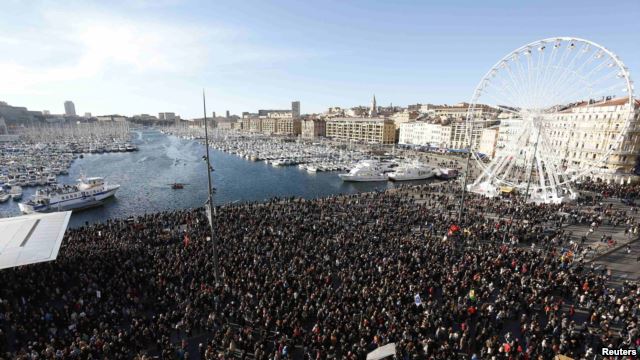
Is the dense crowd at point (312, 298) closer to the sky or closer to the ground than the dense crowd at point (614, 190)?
closer to the ground

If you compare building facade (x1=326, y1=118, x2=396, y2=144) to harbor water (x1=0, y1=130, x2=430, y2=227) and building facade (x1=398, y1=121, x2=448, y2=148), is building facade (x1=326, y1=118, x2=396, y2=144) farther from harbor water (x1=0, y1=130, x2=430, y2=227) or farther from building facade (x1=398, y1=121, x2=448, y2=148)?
harbor water (x1=0, y1=130, x2=430, y2=227)

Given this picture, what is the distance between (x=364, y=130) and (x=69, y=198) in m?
112

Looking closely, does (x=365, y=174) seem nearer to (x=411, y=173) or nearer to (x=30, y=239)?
(x=411, y=173)

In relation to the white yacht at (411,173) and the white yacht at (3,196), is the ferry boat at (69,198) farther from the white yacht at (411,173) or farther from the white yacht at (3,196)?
the white yacht at (411,173)

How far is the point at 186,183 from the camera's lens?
64.8m

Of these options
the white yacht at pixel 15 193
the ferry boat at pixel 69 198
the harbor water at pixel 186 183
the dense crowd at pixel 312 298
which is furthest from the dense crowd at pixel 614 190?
the white yacht at pixel 15 193

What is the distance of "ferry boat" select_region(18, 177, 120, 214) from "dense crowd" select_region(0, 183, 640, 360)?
22.1m

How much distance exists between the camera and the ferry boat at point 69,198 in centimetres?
4391

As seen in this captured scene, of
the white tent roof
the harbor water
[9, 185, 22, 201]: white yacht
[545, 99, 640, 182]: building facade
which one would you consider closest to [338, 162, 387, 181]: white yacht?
the harbor water

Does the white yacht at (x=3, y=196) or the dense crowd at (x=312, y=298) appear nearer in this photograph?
the dense crowd at (x=312, y=298)

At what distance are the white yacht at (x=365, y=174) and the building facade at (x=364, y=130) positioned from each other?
64.5m

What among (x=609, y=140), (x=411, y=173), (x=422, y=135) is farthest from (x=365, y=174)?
(x=422, y=135)

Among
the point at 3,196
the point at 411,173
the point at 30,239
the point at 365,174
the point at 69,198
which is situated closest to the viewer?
the point at 30,239

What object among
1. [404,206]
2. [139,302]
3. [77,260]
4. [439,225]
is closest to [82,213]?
[77,260]
